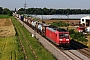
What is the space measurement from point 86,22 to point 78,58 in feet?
209

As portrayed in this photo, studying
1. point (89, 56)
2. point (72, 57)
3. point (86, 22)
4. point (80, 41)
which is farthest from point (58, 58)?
point (86, 22)

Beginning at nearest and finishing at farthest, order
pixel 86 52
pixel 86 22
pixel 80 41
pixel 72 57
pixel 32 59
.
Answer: pixel 32 59
pixel 72 57
pixel 86 52
pixel 80 41
pixel 86 22

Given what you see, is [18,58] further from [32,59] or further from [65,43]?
[65,43]

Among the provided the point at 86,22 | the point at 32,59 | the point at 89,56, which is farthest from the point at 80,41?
the point at 86,22

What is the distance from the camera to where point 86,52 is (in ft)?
115

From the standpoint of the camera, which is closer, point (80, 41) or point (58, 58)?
point (58, 58)

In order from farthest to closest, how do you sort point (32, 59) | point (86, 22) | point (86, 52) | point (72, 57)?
1. point (86, 22)
2. point (86, 52)
3. point (72, 57)
4. point (32, 59)

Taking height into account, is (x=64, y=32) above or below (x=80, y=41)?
above

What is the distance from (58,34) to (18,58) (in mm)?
8733

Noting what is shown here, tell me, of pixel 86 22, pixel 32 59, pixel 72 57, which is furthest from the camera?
pixel 86 22

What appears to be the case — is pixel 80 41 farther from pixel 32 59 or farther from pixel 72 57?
pixel 32 59

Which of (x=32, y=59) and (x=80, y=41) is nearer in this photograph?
(x=32, y=59)

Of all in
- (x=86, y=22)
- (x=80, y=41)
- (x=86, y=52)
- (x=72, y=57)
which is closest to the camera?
(x=72, y=57)

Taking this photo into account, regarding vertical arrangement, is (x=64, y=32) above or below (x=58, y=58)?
above
